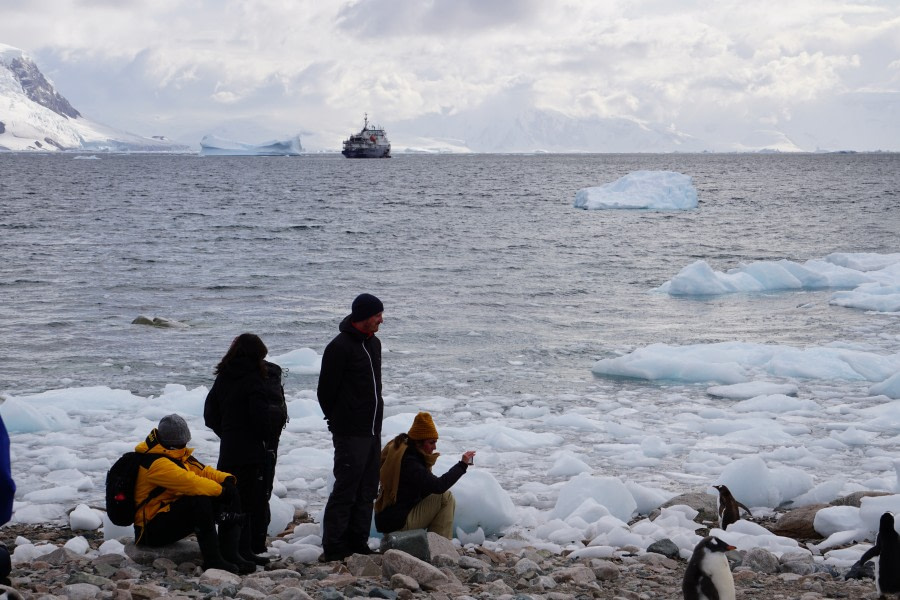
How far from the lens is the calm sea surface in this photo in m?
13.6

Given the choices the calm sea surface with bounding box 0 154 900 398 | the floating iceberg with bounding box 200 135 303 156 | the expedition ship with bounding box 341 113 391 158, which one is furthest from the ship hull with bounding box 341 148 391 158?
the calm sea surface with bounding box 0 154 900 398

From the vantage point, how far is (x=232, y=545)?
17.6 feet

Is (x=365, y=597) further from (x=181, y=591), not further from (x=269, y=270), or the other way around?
(x=269, y=270)

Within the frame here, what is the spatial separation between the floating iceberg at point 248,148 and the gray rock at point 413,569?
15470cm

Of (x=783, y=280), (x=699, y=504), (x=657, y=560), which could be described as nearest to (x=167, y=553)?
(x=657, y=560)

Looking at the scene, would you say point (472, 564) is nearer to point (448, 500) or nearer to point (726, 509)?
point (448, 500)

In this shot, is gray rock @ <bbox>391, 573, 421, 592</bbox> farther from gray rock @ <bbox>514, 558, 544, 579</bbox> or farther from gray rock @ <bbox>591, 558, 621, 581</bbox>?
gray rock @ <bbox>591, 558, 621, 581</bbox>

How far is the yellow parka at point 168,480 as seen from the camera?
5.14 metres

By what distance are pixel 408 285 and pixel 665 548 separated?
52.4 feet

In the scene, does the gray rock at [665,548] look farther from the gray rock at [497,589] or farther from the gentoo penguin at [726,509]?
the gray rock at [497,589]

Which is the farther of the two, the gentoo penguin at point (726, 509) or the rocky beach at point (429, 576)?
the gentoo penguin at point (726, 509)

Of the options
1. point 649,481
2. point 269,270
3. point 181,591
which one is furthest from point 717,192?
point 181,591

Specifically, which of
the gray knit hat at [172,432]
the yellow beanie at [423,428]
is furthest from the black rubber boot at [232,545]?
the yellow beanie at [423,428]

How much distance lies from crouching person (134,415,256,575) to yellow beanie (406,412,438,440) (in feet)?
3.86
